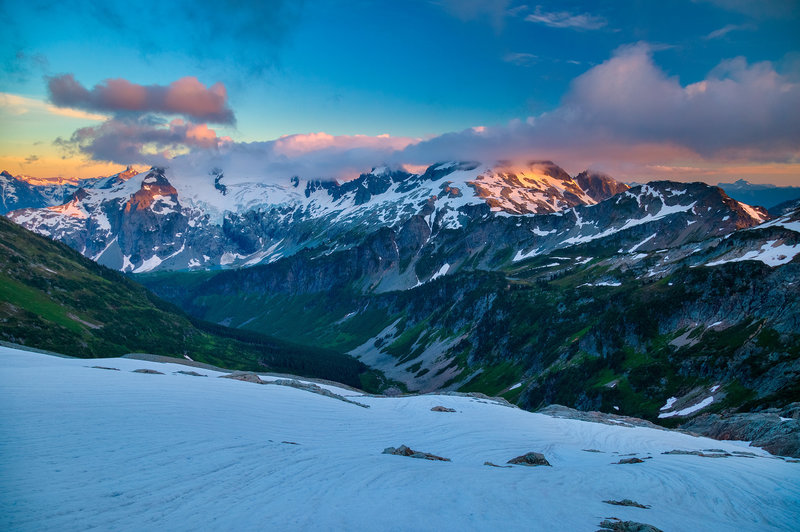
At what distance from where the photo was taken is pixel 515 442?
42.9m

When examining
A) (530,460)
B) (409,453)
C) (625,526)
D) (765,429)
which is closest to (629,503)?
(625,526)

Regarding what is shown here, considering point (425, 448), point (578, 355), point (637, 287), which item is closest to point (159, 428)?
point (425, 448)

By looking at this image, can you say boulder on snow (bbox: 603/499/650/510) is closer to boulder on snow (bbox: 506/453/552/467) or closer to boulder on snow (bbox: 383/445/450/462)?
boulder on snow (bbox: 506/453/552/467)

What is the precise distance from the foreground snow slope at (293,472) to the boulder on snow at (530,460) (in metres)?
1.15

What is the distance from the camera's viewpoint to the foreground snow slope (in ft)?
67.3

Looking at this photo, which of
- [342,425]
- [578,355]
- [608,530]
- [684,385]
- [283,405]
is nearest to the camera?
[608,530]

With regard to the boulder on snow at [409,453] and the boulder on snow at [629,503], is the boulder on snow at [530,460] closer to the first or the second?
the boulder on snow at [409,453]

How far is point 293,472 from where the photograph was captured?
26.6m

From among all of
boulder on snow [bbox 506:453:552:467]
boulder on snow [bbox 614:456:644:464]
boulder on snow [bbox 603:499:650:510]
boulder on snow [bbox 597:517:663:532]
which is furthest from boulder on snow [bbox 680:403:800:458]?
boulder on snow [bbox 597:517:663:532]

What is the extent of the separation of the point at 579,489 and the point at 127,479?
23616 mm

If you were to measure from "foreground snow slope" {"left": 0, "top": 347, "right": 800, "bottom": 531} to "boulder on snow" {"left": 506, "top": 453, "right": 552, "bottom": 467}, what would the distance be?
1.15 meters

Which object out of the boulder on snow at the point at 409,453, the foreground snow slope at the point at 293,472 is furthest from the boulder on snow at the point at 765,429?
the boulder on snow at the point at 409,453

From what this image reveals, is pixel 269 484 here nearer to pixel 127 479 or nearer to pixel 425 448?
pixel 127 479

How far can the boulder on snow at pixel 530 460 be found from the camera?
1404 inches
